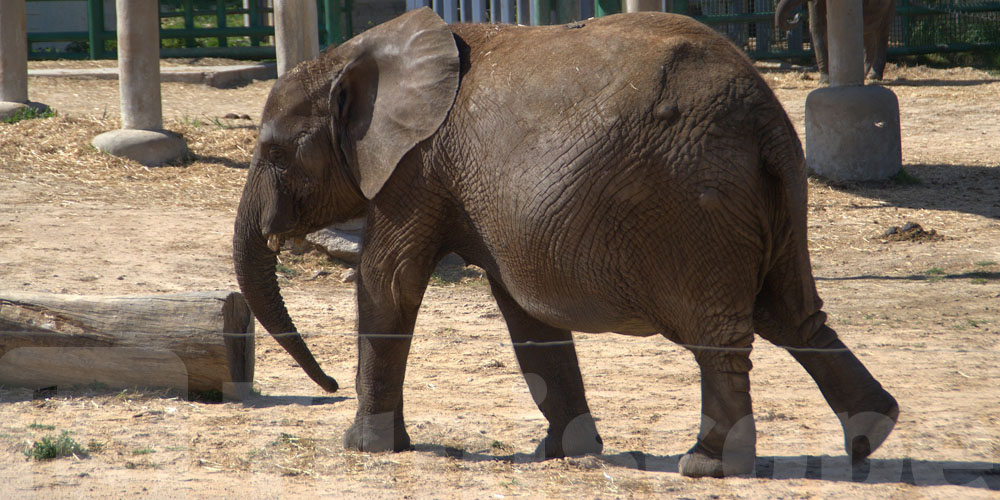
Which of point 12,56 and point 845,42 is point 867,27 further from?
point 12,56

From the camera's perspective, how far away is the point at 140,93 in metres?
10.8

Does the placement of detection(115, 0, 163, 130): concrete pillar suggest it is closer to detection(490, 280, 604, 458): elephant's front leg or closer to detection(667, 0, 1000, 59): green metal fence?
detection(490, 280, 604, 458): elephant's front leg

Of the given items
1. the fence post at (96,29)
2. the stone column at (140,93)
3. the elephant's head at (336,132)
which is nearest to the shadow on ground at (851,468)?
the elephant's head at (336,132)

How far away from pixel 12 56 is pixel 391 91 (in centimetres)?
895

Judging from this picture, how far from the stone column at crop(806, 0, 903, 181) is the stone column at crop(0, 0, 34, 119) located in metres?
8.63

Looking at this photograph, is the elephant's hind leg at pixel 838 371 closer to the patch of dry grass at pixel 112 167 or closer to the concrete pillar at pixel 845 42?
the patch of dry grass at pixel 112 167

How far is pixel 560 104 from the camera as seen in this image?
4020mm

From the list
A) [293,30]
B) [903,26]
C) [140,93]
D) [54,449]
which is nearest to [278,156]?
[54,449]

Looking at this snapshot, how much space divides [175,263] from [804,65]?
12568mm

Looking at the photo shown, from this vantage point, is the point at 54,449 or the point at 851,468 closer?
the point at 851,468

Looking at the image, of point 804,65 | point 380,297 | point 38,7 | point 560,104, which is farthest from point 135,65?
point 804,65

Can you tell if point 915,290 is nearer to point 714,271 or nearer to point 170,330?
point 714,271

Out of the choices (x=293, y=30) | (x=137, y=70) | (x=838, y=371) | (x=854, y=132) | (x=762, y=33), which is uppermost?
(x=762, y=33)

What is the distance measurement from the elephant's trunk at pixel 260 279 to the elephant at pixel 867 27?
37.4 ft
